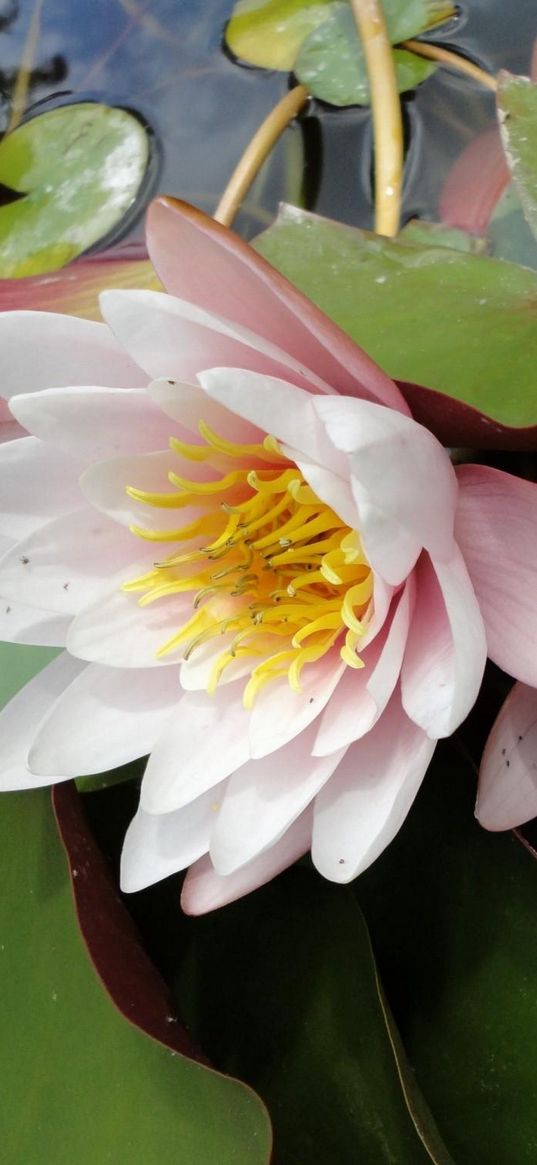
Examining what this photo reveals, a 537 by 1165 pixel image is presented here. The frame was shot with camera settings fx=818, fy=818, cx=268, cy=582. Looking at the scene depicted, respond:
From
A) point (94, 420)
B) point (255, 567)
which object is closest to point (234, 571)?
point (255, 567)

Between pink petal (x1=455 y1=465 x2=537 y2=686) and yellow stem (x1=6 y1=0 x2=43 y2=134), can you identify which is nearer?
pink petal (x1=455 y1=465 x2=537 y2=686)

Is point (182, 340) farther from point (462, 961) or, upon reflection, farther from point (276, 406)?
point (462, 961)

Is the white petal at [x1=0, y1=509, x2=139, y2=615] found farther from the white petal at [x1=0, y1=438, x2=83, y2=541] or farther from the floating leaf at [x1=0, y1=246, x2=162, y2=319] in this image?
the floating leaf at [x1=0, y1=246, x2=162, y2=319]

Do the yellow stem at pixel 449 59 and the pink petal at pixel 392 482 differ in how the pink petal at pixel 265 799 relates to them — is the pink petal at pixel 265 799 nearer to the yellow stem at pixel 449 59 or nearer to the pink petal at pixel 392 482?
the pink petal at pixel 392 482

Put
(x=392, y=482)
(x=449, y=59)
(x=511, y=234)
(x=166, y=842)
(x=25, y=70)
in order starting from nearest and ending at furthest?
(x=392, y=482) → (x=166, y=842) → (x=511, y=234) → (x=449, y=59) → (x=25, y=70)

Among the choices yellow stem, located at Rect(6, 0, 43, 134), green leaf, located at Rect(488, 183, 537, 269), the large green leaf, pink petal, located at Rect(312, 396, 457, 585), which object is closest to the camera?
pink petal, located at Rect(312, 396, 457, 585)

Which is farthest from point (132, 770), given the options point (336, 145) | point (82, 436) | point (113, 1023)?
point (336, 145)

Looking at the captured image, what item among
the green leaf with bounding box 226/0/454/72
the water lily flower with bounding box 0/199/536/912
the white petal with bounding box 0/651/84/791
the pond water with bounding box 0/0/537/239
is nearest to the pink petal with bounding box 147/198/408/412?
the water lily flower with bounding box 0/199/536/912
